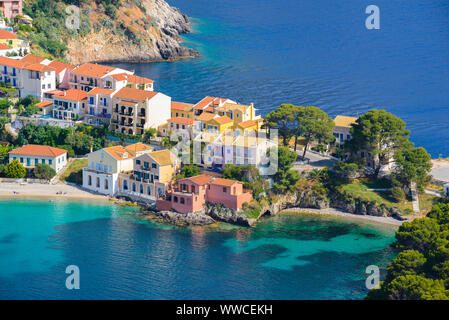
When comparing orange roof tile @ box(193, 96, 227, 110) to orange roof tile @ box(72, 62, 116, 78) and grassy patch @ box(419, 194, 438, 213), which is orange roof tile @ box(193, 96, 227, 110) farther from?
grassy patch @ box(419, 194, 438, 213)

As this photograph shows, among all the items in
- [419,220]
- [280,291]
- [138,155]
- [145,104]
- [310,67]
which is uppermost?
[310,67]

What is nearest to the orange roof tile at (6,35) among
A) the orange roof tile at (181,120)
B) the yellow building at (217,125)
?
the orange roof tile at (181,120)

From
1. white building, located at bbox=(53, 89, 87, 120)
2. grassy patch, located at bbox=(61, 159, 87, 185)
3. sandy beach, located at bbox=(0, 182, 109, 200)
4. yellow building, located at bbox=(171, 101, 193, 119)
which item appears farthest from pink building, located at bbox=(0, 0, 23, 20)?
sandy beach, located at bbox=(0, 182, 109, 200)

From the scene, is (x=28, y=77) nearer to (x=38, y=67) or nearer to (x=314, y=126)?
(x=38, y=67)

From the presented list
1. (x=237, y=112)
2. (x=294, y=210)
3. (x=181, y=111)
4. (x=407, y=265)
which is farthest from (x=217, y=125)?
(x=407, y=265)

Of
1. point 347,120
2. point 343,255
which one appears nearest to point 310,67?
point 347,120

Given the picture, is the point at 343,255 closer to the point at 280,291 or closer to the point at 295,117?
the point at 280,291
